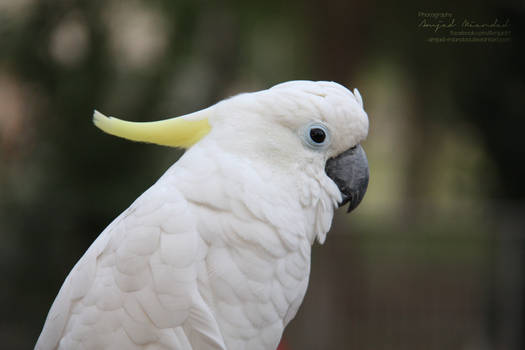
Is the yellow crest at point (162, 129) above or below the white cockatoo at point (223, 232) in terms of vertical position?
above

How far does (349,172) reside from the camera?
1.44m

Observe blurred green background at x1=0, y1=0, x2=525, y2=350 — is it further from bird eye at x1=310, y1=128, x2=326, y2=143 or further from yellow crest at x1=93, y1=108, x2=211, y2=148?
bird eye at x1=310, y1=128, x2=326, y2=143

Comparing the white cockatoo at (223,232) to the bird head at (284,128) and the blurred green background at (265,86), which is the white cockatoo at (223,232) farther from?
the blurred green background at (265,86)

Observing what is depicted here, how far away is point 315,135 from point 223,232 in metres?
0.35

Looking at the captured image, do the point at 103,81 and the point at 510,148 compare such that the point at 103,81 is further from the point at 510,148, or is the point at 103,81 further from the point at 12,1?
the point at 510,148

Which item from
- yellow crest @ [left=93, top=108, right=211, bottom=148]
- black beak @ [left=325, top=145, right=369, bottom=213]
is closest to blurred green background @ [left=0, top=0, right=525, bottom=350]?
yellow crest @ [left=93, top=108, right=211, bottom=148]

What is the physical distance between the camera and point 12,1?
3.19 meters

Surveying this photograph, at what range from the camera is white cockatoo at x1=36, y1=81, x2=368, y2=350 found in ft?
4.01

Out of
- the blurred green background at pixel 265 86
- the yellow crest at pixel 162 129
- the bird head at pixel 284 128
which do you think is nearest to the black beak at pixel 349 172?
the bird head at pixel 284 128

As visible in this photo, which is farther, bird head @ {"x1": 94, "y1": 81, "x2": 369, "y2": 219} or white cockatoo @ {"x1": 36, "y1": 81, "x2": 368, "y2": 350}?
bird head @ {"x1": 94, "y1": 81, "x2": 369, "y2": 219}

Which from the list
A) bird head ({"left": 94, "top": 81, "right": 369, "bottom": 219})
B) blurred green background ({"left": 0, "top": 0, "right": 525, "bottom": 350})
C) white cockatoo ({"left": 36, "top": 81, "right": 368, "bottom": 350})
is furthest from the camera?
blurred green background ({"left": 0, "top": 0, "right": 525, "bottom": 350})

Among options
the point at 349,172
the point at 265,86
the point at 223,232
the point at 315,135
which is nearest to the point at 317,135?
the point at 315,135

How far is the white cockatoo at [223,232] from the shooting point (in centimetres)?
122

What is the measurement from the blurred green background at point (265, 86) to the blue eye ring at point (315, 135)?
2.11 meters
